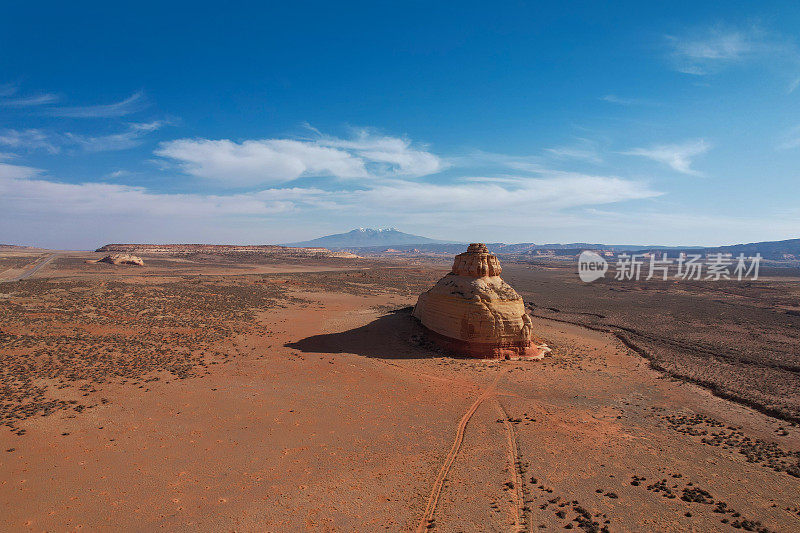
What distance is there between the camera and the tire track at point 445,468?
26.3 feet

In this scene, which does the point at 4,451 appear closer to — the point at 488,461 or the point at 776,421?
the point at 488,461

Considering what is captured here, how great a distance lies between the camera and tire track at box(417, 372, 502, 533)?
803 centimetres

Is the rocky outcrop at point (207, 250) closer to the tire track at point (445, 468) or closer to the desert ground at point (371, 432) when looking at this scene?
the desert ground at point (371, 432)

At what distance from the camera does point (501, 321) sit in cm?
2058

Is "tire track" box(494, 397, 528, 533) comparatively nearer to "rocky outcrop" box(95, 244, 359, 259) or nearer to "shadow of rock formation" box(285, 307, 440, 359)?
"shadow of rock formation" box(285, 307, 440, 359)

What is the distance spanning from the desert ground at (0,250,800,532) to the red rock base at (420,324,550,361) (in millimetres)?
714

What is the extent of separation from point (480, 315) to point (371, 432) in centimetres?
1058

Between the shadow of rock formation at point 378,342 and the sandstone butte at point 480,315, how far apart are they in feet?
5.11

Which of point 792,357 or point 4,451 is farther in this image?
point 792,357

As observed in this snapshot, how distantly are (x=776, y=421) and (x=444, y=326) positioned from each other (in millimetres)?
14990

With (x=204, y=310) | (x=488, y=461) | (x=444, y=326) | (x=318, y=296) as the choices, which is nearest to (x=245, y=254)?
(x=318, y=296)

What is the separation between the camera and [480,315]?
20.4 m

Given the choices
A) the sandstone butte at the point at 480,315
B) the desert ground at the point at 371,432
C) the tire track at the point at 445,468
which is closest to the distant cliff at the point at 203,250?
the desert ground at the point at 371,432

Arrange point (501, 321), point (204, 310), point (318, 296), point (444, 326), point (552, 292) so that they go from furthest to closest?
1. point (552, 292)
2. point (318, 296)
3. point (204, 310)
4. point (444, 326)
5. point (501, 321)
